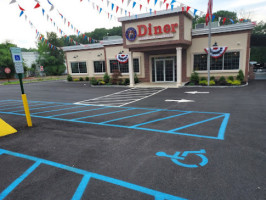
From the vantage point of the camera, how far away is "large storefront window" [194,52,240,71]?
57.0 feet

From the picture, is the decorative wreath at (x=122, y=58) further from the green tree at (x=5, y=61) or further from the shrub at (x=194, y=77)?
the green tree at (x=5, y=61)

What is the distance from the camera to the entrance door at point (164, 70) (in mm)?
20000

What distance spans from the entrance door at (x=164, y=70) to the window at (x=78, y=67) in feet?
37.4

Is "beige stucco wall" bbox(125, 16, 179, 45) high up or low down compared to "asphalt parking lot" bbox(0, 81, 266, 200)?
up

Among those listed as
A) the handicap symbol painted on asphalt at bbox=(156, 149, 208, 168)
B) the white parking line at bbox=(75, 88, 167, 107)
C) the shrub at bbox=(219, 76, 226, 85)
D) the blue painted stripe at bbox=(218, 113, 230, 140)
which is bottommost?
the handicap symbol painted on asphalt at bbox=(156, 149, 208, 168)

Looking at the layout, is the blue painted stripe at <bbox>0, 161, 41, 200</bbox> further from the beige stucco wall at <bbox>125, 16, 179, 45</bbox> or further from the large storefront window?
the large storefront window

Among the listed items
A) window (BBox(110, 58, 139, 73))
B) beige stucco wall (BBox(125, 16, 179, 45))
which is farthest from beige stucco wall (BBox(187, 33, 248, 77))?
window (BBox(110, 58, 139, 73))

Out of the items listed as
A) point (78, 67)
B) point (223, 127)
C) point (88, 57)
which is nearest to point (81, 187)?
point (223, 127)

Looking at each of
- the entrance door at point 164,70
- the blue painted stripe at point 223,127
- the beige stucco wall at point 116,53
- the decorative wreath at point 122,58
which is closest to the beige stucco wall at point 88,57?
the beige stucco wall at point 116,53

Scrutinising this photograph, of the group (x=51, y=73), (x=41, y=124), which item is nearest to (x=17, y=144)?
(x=41, y=124)

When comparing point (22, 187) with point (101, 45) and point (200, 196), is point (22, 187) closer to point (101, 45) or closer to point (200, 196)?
point (200, 196)

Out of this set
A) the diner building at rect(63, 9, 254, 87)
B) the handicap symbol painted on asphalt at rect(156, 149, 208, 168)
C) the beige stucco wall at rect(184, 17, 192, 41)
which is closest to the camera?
the handicap symbol painted on asphalt at rect(156, 149, 208, 168)

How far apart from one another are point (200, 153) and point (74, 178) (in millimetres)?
3034

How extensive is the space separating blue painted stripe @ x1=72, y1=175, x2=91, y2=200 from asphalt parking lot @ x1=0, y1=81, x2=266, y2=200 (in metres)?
0.02
